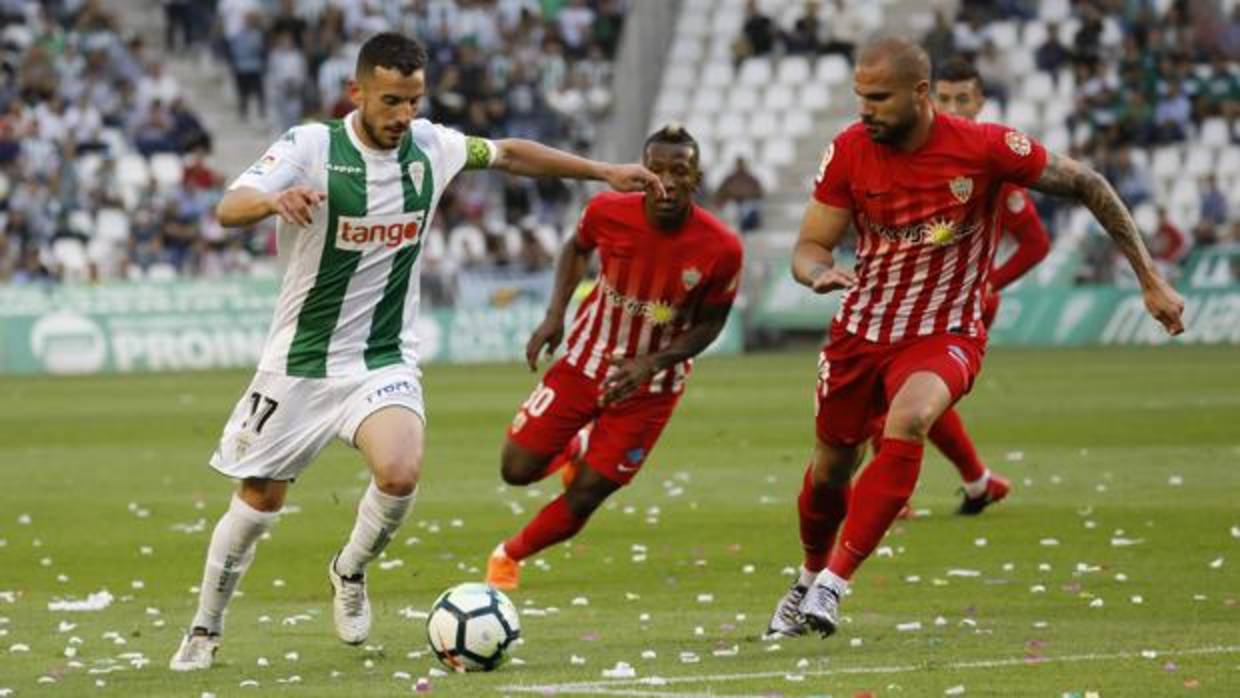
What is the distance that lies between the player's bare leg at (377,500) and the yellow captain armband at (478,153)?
1.18 m

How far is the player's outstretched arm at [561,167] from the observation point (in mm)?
10328

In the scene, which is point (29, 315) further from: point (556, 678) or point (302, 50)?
point (556, 678)

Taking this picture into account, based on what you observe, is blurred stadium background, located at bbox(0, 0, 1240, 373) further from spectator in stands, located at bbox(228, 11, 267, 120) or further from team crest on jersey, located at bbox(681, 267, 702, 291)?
team crest on jersey, located at bbox(681, 267, 702, 291)

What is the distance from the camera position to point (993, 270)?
1448 centimetres

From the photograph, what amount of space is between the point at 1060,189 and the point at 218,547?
373 centimetres

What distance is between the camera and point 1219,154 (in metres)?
39.8

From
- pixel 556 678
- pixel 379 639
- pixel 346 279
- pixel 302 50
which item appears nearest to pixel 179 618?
pixel 379 639

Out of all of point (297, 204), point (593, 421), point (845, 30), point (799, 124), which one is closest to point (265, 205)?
point (297, 204)

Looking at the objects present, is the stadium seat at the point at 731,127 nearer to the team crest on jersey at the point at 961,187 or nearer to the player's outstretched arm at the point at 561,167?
the player's outstretched arm at the point at 561,167

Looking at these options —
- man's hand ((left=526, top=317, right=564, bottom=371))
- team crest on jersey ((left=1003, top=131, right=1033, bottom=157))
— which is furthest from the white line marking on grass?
man's hand ((left=526, top=317, right=564, bottom=371))

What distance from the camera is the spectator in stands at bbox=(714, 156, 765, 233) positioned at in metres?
39.7

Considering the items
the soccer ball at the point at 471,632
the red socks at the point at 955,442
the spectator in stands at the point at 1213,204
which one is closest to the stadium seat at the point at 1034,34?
the spectator in stands at the point at 1213,204

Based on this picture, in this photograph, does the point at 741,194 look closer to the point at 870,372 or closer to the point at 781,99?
the point at 781,99

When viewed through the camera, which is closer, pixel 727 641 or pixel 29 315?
pixel 727 641
